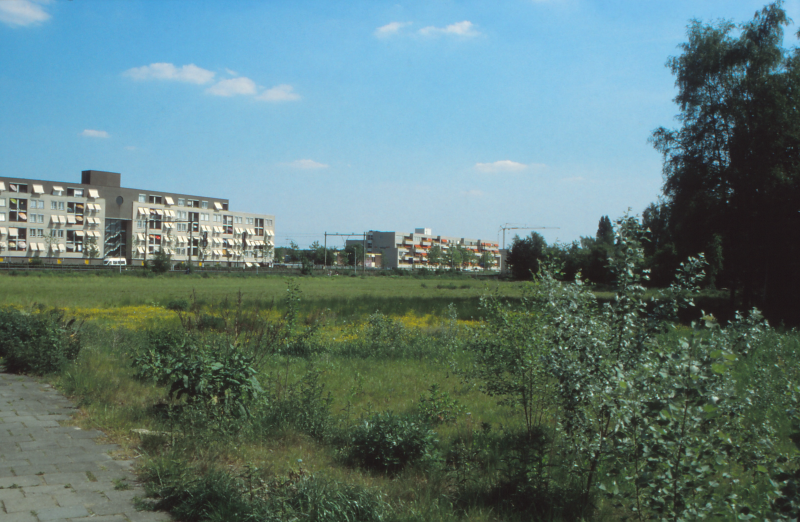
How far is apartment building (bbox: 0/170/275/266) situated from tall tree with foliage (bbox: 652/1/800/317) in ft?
278

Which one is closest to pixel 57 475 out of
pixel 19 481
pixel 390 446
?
pixel 19 481

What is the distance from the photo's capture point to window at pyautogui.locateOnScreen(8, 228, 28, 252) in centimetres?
10175

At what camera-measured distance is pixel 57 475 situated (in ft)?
15.8

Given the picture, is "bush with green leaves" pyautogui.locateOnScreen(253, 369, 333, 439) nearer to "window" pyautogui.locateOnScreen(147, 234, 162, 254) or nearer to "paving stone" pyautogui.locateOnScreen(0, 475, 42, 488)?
"paving stone" pyautogui.locateOnScreen(0, 475, 42, 488)

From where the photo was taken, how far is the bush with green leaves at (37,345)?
946 centimetres

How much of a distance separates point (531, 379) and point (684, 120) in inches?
1206

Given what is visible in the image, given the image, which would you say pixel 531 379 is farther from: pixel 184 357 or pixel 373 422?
pixel 184 357

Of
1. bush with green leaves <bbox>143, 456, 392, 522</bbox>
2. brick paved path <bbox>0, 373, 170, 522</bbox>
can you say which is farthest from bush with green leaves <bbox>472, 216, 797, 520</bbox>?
brick paved path <bbox>0, 373, 170, 522</bbox>

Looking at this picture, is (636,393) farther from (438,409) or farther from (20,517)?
(20,517)

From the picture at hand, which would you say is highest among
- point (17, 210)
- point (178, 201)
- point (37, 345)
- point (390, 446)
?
point (178, 201)

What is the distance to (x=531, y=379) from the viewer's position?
566 cm

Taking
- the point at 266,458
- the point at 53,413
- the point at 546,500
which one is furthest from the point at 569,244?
the point at 53,413

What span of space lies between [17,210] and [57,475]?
12166cm

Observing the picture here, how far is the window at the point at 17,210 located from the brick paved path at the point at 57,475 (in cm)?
11856
